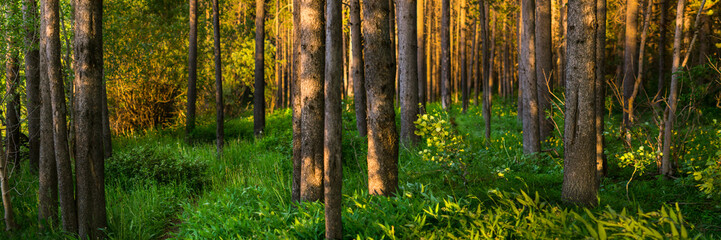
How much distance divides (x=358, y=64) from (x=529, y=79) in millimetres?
3292

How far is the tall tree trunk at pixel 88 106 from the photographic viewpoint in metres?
5.34

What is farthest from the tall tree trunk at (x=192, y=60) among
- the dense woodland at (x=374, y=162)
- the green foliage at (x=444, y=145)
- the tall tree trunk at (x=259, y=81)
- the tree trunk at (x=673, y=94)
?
the tree trunk at (x=673, y=94)

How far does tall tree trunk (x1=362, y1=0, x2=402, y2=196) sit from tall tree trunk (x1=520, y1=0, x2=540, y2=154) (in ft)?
13.3

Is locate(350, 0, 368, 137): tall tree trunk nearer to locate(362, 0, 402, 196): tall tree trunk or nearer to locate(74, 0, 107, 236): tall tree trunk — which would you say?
locate(362, 0, 402, 196): tall tree trunk

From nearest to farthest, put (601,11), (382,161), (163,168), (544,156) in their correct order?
(382,161), (601,11), (544,156), (163,168)

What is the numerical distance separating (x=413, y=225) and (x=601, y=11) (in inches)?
162

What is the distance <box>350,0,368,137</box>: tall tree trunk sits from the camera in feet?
25.4

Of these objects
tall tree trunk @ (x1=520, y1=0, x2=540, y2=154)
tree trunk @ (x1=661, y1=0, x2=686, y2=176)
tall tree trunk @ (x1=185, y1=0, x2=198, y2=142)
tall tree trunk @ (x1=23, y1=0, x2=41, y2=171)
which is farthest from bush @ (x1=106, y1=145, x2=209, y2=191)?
tree trunk @ (x1=661, y1=0, x2=686, y2=176)

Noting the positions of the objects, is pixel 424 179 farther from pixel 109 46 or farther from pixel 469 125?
pixel 109 46

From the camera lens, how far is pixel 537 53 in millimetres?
9680

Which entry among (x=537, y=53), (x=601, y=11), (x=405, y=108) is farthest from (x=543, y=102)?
(x=601, y=11)

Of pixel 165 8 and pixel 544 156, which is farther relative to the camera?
pixel 165 8

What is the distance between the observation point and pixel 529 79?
30.3 feet

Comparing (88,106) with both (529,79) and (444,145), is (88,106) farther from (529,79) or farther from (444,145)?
(529,79)
